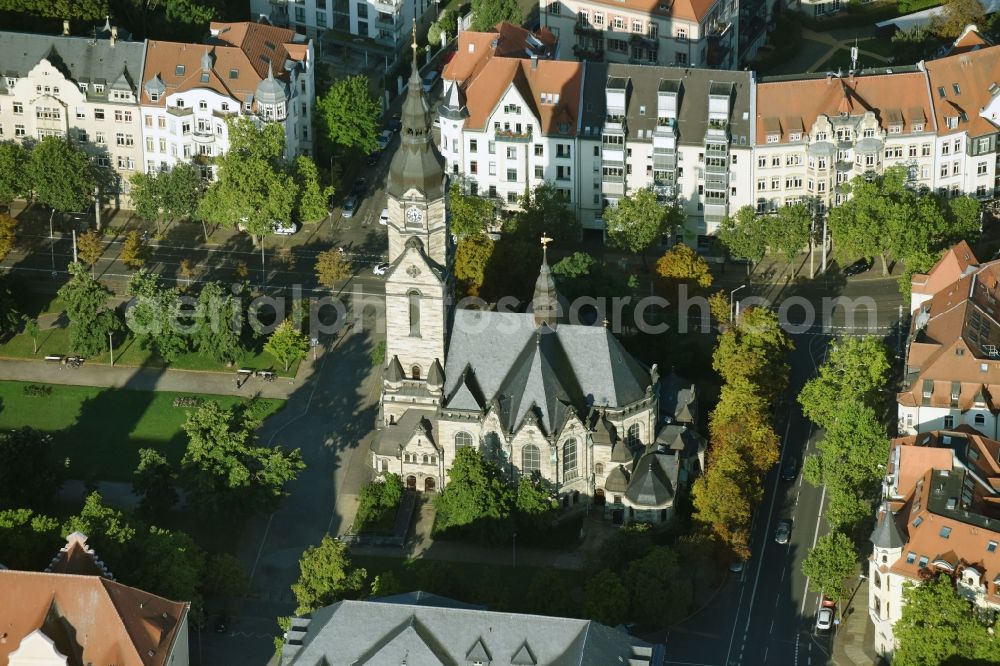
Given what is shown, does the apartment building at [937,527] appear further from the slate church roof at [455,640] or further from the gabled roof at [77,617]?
the gabled roof at [77,617]

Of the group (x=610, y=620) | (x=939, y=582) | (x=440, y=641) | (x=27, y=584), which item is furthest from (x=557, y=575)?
(x=27, y=584)

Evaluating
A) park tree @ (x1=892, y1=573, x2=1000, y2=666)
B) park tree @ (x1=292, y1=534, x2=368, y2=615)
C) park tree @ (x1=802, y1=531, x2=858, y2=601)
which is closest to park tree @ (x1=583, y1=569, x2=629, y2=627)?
park tree @ (x1=802, y1=531, x2=858, y2=601)

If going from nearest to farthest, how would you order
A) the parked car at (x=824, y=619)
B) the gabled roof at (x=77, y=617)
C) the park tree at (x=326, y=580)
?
1. the gabled roof at (x=77, y=617)
2. the park tree at (x=326, y=580)
3. the parked car at (x=824, y=619)

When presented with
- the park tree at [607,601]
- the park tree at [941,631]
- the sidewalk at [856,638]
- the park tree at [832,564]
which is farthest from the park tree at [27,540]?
the park tree at [941,631]

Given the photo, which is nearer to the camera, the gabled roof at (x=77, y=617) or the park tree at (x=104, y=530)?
the gabled roof at (x=77, y=617)

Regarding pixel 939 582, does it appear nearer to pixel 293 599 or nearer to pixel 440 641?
pixel 440 641
